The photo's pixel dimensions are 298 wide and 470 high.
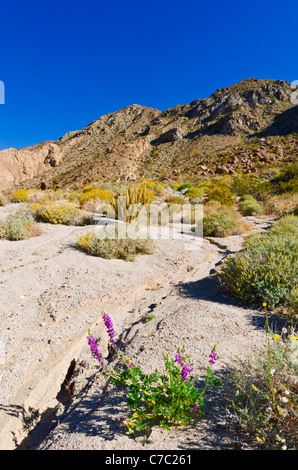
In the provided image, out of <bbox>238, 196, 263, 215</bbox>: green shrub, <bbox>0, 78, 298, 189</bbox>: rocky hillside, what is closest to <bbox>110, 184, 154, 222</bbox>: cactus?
<bbox>238, 196, 263, 215</bbox>: green shrub

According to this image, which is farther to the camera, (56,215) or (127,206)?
(127,206)

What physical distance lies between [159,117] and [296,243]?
2314 inches

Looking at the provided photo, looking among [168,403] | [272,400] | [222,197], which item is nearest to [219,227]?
[222,197]

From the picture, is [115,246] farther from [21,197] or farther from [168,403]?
[21,197]

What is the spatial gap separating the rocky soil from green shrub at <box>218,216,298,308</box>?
230 mm

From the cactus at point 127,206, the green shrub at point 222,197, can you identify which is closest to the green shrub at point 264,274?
the cactus at point 127,206

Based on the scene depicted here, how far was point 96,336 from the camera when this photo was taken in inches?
108

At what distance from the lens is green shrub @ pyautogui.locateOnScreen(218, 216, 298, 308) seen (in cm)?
303

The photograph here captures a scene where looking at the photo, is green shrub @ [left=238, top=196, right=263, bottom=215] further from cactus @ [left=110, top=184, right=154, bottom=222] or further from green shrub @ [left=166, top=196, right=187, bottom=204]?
cactus @ [left=110, top=184, right=154, bottom=222]

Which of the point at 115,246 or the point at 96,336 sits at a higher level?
the point at 115,246

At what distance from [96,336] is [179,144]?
43092mm

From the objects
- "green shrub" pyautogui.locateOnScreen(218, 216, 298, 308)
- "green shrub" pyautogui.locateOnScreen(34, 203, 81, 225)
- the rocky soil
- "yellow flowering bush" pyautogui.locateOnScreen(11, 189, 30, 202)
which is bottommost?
the rocky soil
